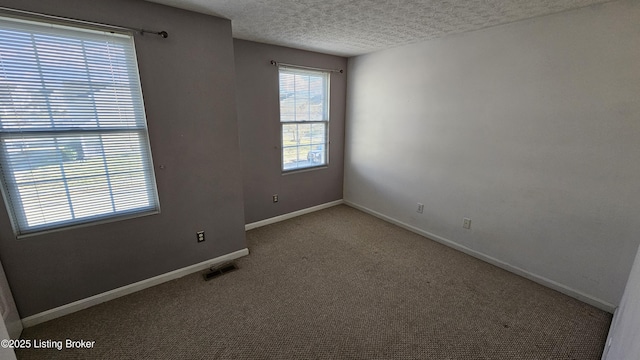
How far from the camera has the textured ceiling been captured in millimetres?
1985

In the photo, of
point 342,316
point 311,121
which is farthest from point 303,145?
point 342,316

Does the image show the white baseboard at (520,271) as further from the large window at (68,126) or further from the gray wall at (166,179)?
the large window at (68,126)

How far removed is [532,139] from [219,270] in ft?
10.4

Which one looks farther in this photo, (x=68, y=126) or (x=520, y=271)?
(x=520, y=271)

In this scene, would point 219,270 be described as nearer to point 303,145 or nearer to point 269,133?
point 269,133

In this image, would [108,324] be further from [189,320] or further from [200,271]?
[200,271]

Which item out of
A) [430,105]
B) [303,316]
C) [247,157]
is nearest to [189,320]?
[303,316]

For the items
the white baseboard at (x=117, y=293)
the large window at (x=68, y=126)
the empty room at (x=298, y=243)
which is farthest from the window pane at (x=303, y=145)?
the large window at (x=68, y=126)

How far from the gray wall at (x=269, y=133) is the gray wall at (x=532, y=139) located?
839mm

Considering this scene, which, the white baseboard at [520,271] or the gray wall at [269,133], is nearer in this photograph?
the white baseboard at [520,271]

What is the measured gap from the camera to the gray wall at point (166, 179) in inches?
76.2

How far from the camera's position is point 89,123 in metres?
1.98

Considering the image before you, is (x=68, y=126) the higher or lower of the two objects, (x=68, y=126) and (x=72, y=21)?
the lower

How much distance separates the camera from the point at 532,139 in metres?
2.37
